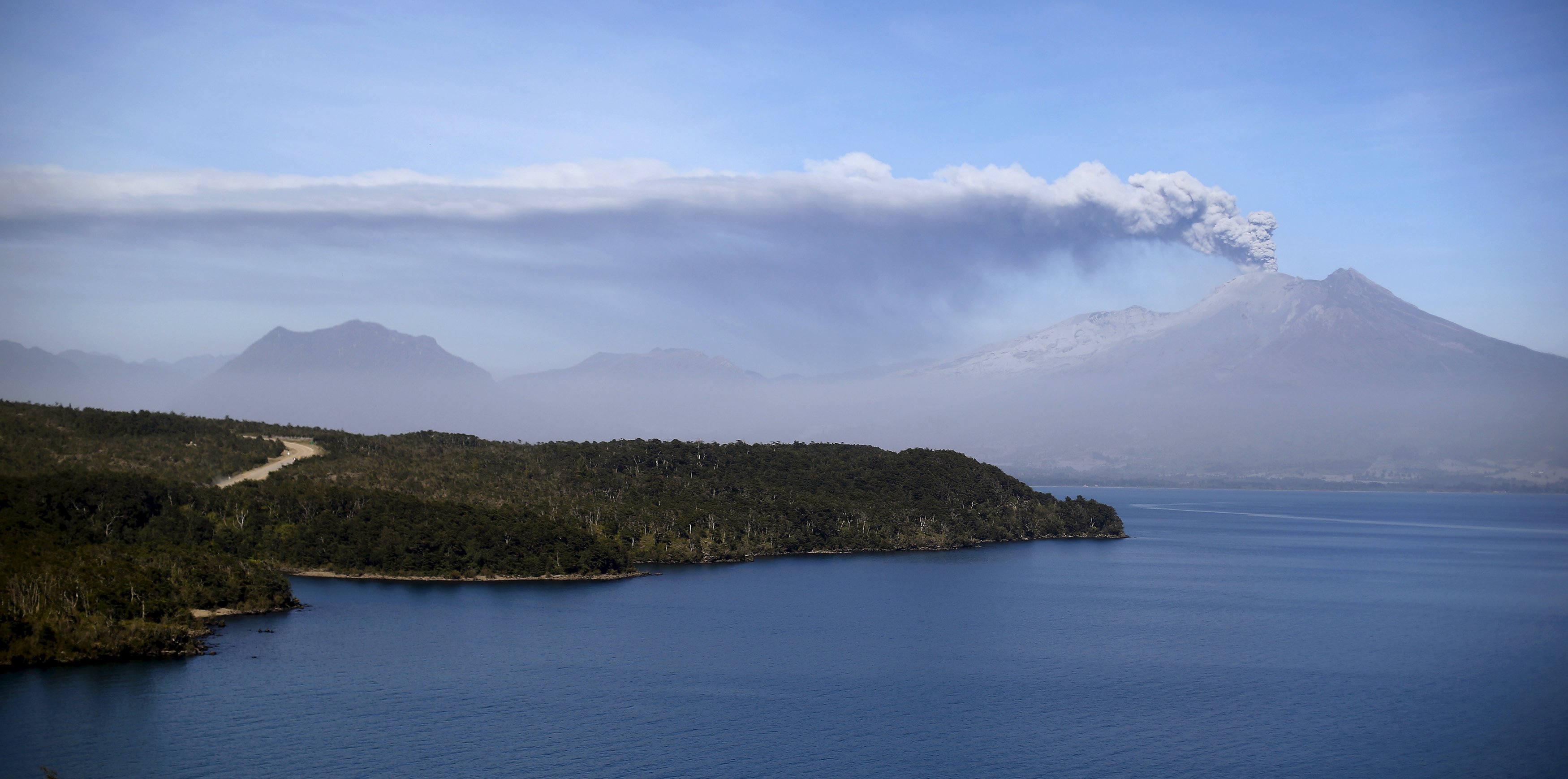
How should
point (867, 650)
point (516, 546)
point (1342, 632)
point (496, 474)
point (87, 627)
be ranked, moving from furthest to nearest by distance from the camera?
point (496, 474)
point (516, 546)
point (1342, 632)
point (867, 650)
point (87, 627)

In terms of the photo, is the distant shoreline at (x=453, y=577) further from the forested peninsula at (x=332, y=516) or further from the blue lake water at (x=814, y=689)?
the blue lake water at (x=814, y=689)

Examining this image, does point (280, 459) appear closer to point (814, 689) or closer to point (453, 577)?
point (453, 577)

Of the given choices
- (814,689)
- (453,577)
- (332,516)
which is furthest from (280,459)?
(814,689)

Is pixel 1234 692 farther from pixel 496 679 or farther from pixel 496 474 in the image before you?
pixel 496 474

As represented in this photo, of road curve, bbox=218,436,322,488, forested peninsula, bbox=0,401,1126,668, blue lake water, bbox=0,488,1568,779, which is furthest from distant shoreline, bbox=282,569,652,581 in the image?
road curve, bbox=218,436,322,488

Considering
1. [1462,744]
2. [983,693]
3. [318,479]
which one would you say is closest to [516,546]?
[318,479]

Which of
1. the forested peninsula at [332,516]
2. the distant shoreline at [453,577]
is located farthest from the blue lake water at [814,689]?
the forested peninsula at [332,516]
